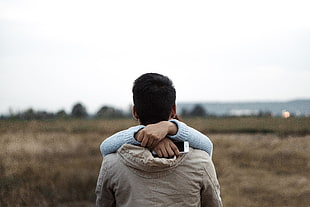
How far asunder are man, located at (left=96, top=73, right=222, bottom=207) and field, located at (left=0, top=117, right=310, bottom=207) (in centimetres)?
632

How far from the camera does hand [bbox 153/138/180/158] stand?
123cm

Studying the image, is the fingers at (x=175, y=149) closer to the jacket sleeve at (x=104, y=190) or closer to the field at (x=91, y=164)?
the jacket sleeve at (x=104, y=190)

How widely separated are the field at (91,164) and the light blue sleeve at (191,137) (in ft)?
21.0

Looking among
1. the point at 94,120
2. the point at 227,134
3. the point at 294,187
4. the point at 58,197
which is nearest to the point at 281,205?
the point at 294,187

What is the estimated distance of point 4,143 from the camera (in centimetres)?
1031


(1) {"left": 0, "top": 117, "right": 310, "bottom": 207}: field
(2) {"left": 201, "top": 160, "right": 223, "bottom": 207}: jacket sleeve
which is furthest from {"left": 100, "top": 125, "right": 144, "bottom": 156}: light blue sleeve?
(1) {"left": 0, "top": 117, "right": 310, "bottom": 207}: field

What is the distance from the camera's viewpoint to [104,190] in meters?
1.35

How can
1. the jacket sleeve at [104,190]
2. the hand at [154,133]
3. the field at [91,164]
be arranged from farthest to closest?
the field at [91,164] → the jacket sleeve at [104,190] → the hand at [154,133]

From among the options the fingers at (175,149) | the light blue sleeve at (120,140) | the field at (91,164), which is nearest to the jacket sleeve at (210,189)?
the fingers at (175,149)

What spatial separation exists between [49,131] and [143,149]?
10091 millimetres

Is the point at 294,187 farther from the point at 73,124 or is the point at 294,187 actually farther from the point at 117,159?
the point at 117,159

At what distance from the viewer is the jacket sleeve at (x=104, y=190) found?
1.33 m

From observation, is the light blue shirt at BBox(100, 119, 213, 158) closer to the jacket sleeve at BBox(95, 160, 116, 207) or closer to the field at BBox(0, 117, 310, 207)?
the jacket sleeve at BBox(95, 160, 116, 207)

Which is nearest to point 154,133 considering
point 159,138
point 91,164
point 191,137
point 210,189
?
point 159,138
